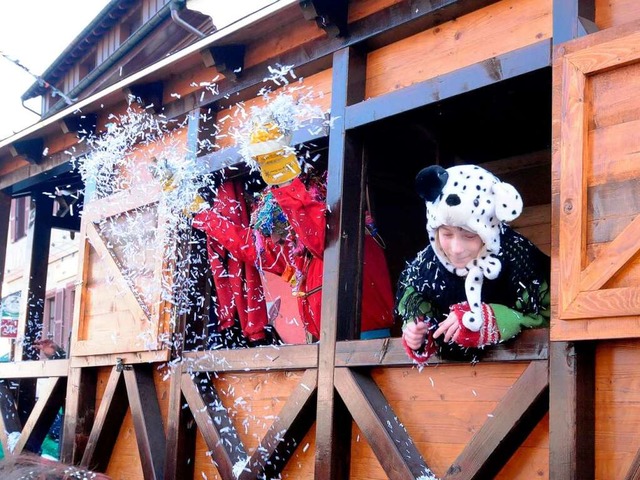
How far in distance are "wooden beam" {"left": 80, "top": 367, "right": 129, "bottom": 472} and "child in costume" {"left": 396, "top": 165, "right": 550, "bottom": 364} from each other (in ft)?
10.3

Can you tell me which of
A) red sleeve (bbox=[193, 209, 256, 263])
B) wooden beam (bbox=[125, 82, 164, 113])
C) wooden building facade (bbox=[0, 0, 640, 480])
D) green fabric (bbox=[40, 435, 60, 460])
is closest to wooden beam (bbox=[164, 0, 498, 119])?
wooden building facade (bbox=[0, 0, 640, 480])

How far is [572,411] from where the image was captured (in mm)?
3422

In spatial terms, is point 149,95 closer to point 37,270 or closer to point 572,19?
point 37,270

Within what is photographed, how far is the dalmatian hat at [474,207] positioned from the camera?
154 inches

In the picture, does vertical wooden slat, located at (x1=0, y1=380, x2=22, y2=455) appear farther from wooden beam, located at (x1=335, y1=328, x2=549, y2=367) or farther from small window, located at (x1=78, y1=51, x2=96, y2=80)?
small window, located at (x1=78, y1=51, x2=96, y2=80)

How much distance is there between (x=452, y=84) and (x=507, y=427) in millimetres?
1702

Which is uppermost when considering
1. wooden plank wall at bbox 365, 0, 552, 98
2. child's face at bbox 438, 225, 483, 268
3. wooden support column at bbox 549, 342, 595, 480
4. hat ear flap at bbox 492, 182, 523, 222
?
wooden plank wall at bbox 365, 0, 552, 98

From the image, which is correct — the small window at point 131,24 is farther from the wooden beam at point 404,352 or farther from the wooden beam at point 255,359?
the wooden beam at point 404,352

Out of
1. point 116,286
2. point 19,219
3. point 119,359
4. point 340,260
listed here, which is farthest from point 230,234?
point 19,219

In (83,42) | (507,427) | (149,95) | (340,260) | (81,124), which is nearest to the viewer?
(507,427)

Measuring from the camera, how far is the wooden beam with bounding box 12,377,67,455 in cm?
735

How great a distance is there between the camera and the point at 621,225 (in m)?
3.34

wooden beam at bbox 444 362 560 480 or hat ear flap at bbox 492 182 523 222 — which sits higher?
hat ear flap at bbox 492 182 523 222

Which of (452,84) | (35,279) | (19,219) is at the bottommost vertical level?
(35,279)
